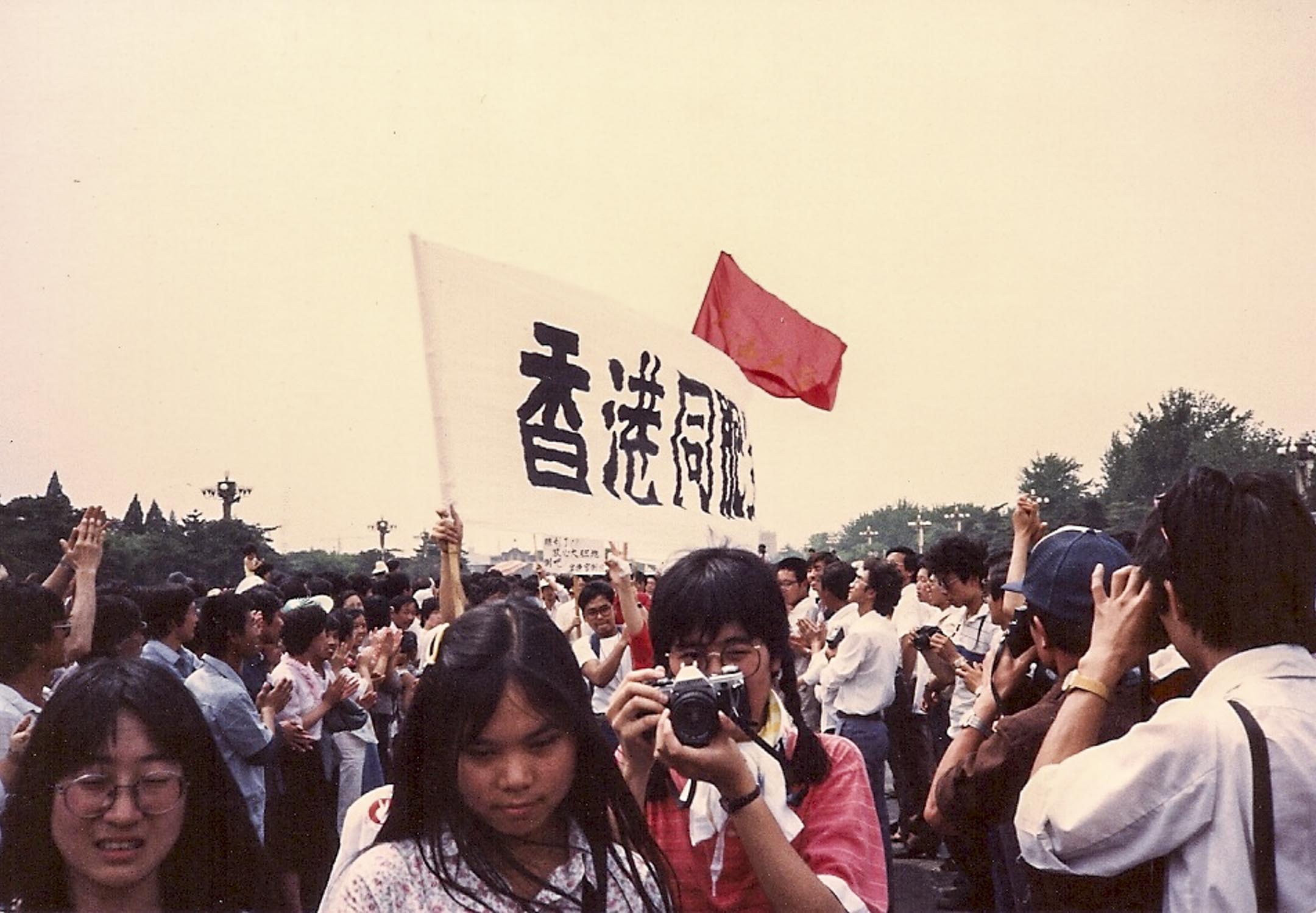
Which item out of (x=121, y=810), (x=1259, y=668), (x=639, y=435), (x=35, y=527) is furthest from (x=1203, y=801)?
(x=35, y=527)

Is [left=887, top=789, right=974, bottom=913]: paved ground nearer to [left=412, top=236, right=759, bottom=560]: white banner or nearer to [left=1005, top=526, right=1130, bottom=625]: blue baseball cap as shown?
[left=412, top=236, right=759, bottom=560]: white banner

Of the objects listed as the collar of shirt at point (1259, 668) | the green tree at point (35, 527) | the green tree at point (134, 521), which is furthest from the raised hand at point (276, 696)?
the green tree at point (134, 521)

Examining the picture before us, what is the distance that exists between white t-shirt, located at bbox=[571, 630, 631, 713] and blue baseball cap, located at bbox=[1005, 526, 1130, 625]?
4970 millimetres

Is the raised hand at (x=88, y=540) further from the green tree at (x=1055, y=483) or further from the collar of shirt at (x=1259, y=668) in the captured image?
the green tree at (x=1055, y=483)

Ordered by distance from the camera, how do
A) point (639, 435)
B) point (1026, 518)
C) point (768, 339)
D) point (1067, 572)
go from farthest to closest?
point (768, 339) < point (639, 435) < point (1026, 518) < point (1067, 572)

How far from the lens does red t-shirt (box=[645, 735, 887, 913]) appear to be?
2.17 meters

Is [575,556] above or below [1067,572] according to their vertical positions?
above

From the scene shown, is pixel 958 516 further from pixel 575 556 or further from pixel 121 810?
pixel 121 810

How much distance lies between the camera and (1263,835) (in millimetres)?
2105

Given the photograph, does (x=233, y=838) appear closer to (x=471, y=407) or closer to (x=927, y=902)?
(x=471, y=407)

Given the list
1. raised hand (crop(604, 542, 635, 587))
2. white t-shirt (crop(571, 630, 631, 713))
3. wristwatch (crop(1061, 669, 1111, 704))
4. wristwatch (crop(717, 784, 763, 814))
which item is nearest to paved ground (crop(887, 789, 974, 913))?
white t-shirt (crop(571, 630, 631, 713))

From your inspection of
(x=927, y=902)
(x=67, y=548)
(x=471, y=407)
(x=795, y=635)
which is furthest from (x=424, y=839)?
(x=795, y=635)

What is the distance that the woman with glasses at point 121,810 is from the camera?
2039 millimetres

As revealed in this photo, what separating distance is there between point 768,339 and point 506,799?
6193 mm
